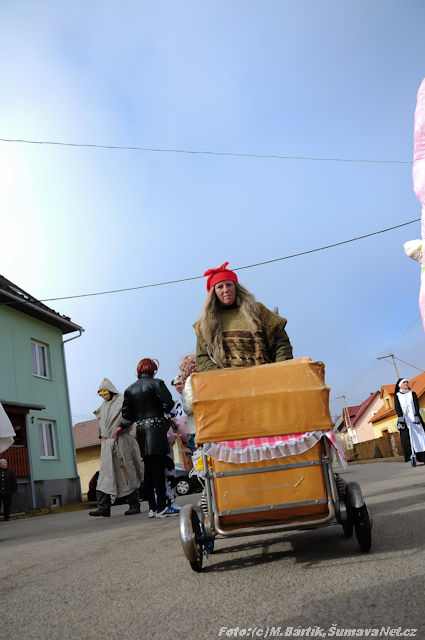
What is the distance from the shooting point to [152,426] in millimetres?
7227

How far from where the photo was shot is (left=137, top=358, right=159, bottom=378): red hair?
7773 mm

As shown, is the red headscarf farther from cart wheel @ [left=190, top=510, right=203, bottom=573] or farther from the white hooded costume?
the white hooded costume

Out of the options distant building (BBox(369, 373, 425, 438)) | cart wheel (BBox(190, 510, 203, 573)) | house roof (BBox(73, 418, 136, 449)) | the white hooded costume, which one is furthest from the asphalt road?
distant building (BBox(369, 373, 425, 438))

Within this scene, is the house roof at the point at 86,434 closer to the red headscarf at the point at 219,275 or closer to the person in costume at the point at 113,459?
the person in costume at the point at 113,459

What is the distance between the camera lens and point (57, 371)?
25000 mm

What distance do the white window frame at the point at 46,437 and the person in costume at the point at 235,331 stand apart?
784 inches

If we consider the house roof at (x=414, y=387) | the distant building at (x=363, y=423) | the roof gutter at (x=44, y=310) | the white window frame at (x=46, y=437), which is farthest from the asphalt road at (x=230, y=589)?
the distant building at (x=363, y=423)

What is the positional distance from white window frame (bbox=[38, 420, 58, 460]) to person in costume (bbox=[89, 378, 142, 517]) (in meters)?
14.3

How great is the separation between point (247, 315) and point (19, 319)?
785 inches

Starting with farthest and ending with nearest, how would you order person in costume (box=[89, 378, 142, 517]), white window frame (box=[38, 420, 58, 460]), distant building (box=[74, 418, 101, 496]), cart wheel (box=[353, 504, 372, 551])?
distant building (box=[74, 418, 101, 496]) → white window frame (box=[38, 420, 58, 460]) → person in costume (box=[89, 378, 142, 517]) → cart wheel (box=[353, 504, 372, 551])

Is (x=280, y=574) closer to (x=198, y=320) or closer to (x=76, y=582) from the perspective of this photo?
(x=76, y=582)

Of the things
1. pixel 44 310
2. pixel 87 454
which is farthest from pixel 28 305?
pixel 87 454

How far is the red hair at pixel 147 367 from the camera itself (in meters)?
7.77

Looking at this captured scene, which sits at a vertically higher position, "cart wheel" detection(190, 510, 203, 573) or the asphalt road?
"cart wheel" detection(190, 510, 203, 573)
